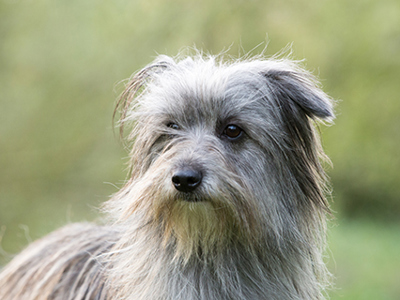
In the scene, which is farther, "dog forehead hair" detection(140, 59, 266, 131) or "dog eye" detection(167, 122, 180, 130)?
"dog eye" detection(167, 122, 180, 130)

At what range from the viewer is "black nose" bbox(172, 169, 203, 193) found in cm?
353

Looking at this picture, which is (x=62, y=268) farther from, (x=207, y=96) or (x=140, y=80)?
(x=207, y=96)

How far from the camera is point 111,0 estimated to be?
504 inches

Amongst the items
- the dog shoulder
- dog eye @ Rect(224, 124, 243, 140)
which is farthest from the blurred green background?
dog eye @ Rect(224, 124, 243, 140)

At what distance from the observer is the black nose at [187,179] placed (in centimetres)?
353

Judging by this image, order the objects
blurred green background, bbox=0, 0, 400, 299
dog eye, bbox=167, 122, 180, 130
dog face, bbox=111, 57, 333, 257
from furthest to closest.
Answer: blurred green background, bbox=0, 0, 400, 299 → dog eye, bbox=167, 122, 180, 130 → dog face, bbox=111, 57, 333, 257

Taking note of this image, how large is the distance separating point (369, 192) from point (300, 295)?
489 inches

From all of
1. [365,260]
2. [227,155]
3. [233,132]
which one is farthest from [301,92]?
[365,260]

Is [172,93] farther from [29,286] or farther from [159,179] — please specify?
[29,286]

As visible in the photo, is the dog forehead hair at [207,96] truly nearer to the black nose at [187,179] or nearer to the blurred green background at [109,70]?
the black nose at [187,179]

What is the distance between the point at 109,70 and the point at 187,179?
1000cm

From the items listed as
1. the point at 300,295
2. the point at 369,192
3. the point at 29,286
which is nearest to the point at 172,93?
the point at 300,295

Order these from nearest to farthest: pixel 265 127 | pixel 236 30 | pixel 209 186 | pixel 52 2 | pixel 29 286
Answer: pixel 209 186, pixel 265 127, pixel 29 286, pixel 236 30, pixel 52 2

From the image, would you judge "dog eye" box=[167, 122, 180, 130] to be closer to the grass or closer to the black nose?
the black nose
